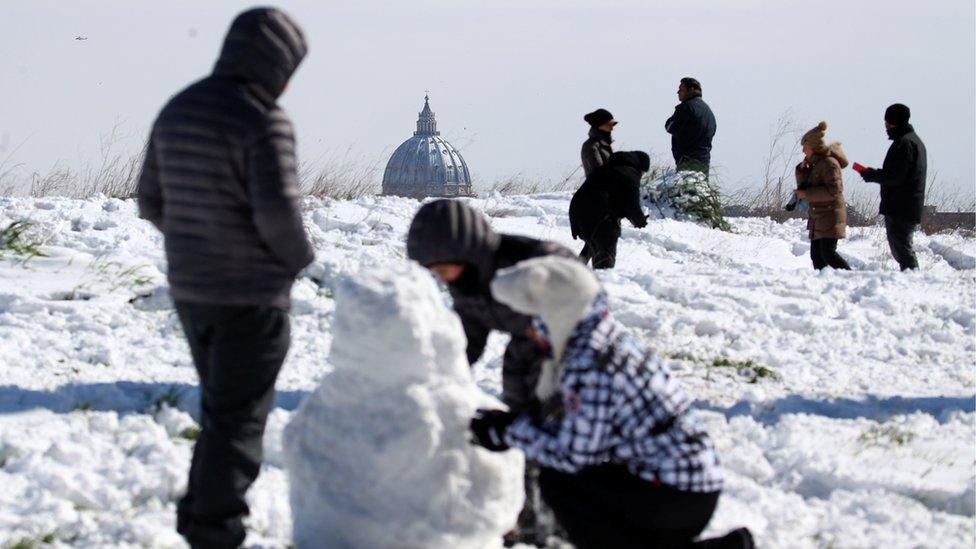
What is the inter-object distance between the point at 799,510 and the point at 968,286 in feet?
19.0

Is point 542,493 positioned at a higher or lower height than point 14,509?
higher

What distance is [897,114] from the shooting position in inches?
385

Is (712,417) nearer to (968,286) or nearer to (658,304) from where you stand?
(658,304)

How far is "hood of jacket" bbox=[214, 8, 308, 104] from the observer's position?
3.35 meters

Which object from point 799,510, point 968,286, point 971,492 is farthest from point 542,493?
point 968,286

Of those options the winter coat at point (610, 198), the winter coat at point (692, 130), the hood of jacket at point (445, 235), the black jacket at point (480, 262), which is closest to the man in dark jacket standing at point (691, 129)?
the winter coat at point (692, 130)

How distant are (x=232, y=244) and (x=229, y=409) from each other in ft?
1.64

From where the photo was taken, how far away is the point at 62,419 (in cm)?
459

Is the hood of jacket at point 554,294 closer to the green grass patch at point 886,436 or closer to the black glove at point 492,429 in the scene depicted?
the black glove at point 492,429

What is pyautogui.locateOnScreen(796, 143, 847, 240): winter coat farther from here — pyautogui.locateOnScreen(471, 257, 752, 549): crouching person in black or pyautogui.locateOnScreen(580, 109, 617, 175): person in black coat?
pyautogui.locateOnScreen(471, 257, 752, 549): crouching person in black

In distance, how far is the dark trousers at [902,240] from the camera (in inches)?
397

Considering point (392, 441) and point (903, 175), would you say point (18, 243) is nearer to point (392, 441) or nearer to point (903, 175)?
point (392, 441)

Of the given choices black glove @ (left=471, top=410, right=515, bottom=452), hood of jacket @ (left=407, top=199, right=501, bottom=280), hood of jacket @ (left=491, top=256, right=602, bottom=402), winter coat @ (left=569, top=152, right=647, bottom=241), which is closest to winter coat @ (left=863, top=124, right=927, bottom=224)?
winter coat @ (left=569, top=152, right=647, bottom=241)

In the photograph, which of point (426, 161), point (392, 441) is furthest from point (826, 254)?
point (426, 161)
